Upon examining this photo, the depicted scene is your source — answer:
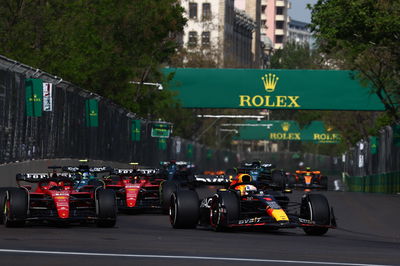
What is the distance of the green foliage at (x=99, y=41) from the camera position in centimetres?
4600

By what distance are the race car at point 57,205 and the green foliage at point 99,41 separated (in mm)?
24137

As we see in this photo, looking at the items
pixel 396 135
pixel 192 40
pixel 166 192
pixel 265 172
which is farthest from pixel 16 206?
pixel 192 40

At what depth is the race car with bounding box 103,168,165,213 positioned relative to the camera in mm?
25594

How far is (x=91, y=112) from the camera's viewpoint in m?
43.6

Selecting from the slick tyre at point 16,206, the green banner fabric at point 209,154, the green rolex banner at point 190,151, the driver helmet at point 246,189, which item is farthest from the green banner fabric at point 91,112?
the green banner fabric at point 209,154

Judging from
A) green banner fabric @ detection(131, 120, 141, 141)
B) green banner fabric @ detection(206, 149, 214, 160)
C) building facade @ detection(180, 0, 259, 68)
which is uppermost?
building facade @ detection(180, 0, 259, 68)

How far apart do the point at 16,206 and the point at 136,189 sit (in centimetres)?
624

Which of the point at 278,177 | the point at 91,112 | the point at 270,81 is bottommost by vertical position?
the point at 278,177

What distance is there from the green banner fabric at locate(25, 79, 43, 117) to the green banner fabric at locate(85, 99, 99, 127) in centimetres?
964

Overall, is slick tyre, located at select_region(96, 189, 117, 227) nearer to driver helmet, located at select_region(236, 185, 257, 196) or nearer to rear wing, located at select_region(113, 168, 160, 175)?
driver helmet, located at select_region(236, 185, 257, 196)

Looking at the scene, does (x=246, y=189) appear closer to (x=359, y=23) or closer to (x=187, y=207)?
(x=187, y=207)

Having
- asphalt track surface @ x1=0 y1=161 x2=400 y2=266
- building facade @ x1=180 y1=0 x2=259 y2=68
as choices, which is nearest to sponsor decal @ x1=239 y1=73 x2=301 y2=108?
asphalt track surface @ x1=0 y1=161 x2=400 y2=266

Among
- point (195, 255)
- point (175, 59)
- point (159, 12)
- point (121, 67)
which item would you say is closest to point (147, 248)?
point (195, 255)

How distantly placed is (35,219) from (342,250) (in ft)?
18.7
